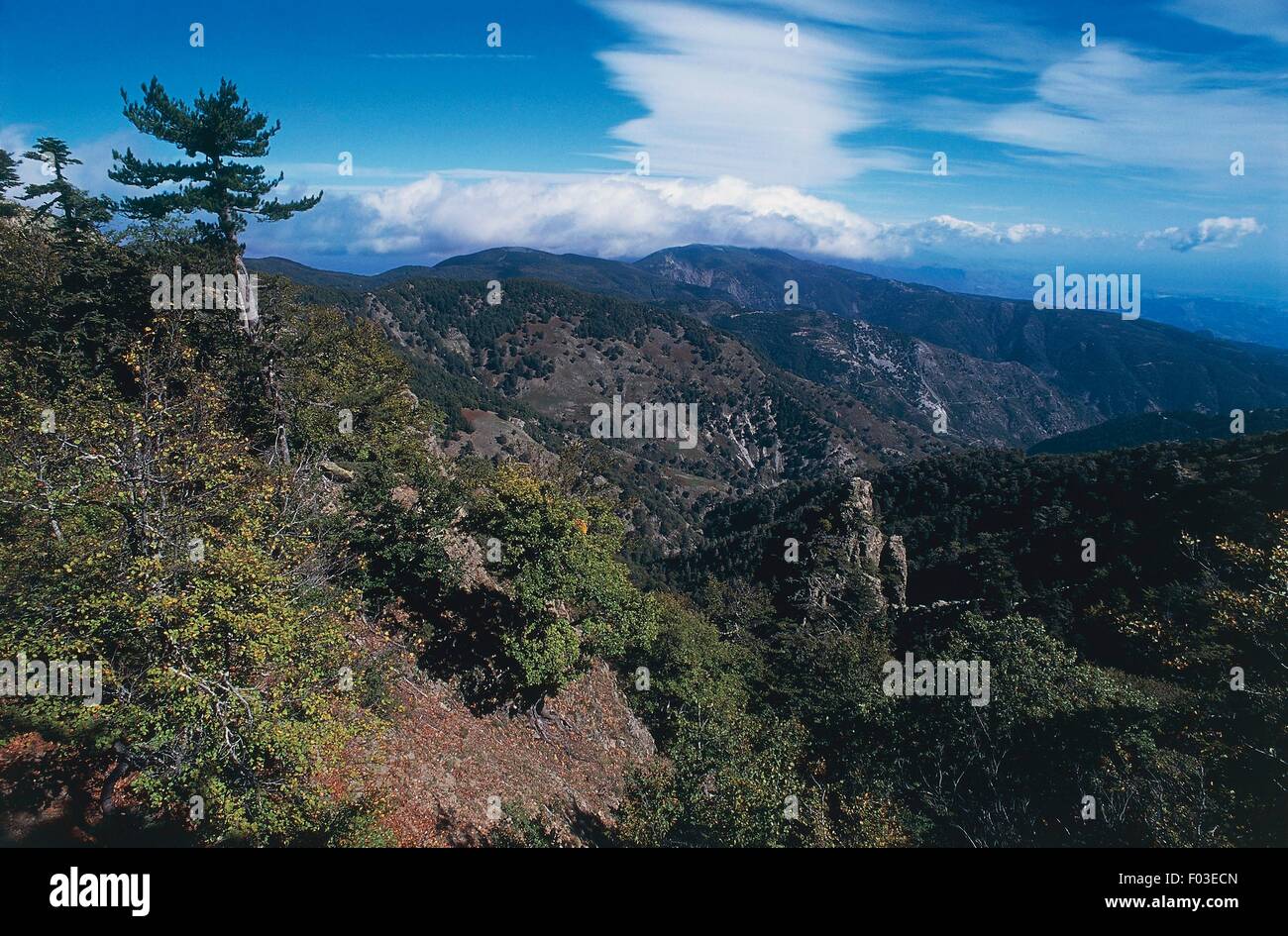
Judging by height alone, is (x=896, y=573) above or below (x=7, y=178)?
below

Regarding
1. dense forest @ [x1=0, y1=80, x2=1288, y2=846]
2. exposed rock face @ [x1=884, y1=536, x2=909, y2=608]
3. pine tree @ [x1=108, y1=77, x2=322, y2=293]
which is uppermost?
pine tree @ [x1=108, y1=77, x2=322, y2=293]

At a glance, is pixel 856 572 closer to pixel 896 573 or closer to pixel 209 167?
pixel 896 573

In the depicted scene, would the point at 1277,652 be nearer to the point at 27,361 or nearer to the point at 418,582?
the point at 418,582

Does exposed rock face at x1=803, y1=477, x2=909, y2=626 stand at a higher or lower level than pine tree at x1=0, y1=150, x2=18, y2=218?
lower

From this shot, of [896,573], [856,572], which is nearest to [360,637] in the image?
[856,572]

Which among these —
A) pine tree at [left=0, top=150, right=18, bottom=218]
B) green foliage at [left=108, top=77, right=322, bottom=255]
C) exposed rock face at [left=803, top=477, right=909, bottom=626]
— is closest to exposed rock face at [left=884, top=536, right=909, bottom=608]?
exposed rock face at [left=803, top=477, right=909, bottom=626]

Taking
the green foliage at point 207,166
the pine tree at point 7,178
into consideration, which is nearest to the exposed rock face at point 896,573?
the green foliage at point 207,166

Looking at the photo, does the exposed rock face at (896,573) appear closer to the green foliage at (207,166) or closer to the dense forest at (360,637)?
the dense forest at (360,637)

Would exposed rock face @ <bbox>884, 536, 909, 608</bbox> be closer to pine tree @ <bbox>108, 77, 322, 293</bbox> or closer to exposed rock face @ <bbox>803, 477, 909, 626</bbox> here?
exposed rock face @ <bbox>803, 477, 909, 626</bbox>
